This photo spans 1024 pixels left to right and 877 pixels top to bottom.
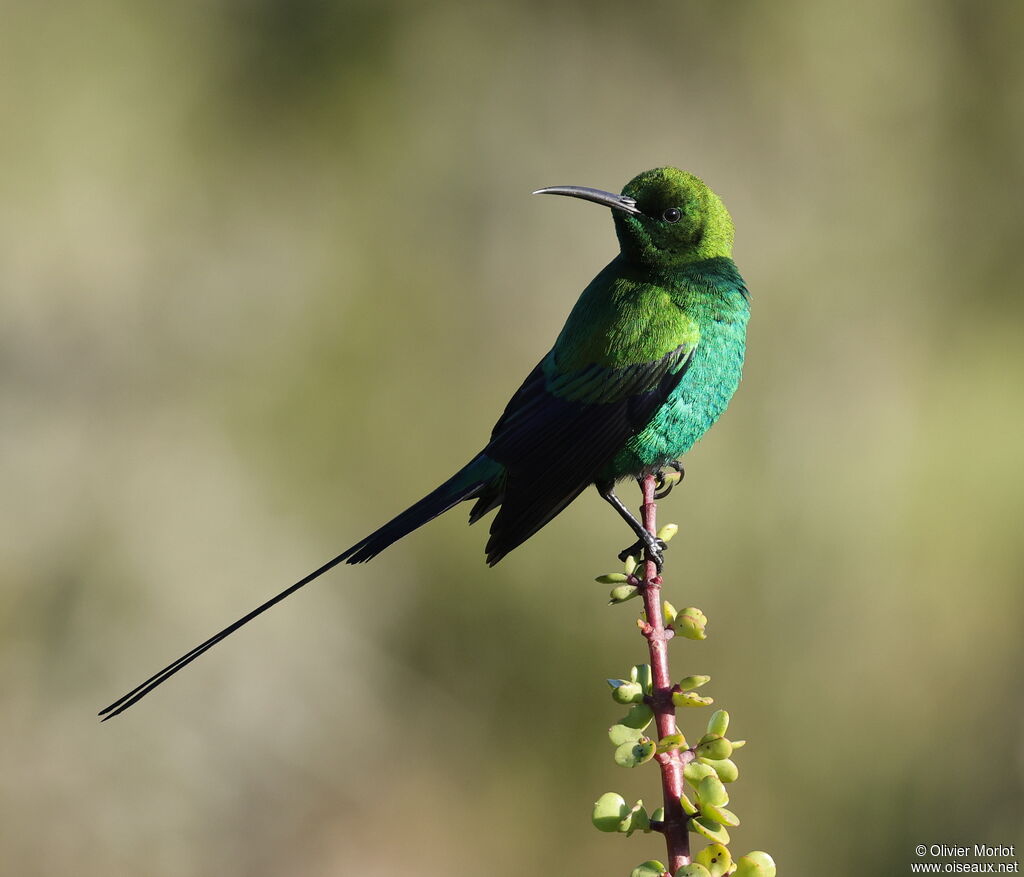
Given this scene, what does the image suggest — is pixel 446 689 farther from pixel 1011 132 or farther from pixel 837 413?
pixel 1011 132

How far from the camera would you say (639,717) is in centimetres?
147

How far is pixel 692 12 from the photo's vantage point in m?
5.61

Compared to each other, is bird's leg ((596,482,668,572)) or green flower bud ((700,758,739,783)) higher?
bird's leg ((596,482,668,572))

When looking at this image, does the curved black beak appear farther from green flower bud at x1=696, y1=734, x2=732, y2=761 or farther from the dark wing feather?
green flower bud at x1=696, y1=734, x2=732, y2=761

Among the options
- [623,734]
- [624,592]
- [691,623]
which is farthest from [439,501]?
[623,734]

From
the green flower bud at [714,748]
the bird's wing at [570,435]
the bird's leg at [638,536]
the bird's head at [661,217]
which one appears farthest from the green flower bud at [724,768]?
the bird's head at [661,217]

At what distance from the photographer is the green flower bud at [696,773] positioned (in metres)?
1.39

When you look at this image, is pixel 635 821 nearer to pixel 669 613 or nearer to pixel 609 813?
pixel 609 813

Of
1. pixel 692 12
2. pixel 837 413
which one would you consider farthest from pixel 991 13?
pixel 837 413

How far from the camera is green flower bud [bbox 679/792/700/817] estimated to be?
1.39 m

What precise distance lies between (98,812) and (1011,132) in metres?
5.18

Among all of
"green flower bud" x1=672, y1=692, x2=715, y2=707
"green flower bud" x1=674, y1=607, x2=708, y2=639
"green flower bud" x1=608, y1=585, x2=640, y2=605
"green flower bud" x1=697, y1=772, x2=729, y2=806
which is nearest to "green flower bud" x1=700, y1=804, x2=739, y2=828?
"green flower bud" x1=697, y1=772, x2=729, y2=806

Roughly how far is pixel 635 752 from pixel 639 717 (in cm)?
4

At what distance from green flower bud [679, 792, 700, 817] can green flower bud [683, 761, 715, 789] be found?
18 millimetres
